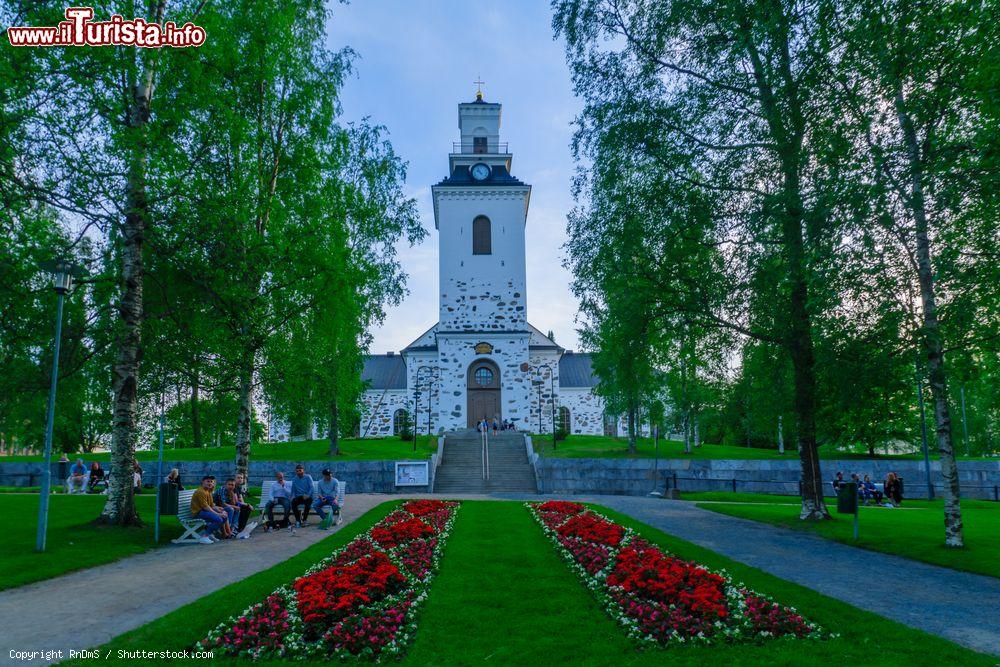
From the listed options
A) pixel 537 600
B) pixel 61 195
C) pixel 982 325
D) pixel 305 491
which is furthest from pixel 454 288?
pixel 537 600

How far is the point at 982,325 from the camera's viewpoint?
40.6 feet

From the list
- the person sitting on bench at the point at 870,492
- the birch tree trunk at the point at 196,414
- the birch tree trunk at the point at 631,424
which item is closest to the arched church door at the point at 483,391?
the birch tree trunk at the point at 631,424

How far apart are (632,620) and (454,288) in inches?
1370

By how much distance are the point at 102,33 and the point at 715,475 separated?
90.3ft

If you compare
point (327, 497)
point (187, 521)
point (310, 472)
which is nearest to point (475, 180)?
point (310, 472)

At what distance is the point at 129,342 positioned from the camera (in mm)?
13945

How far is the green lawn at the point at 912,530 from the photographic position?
38.8 feet

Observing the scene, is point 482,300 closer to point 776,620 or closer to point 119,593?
point 119,593

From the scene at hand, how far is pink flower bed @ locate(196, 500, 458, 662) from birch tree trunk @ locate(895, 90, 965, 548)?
1008cm

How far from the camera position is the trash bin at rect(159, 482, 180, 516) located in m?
13.1

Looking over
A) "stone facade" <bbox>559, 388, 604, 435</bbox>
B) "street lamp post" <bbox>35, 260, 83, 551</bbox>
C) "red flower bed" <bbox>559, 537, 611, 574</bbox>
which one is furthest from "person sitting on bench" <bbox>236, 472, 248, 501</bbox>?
"stone facade" <bbox>559, 388, 604, 435</bbox>

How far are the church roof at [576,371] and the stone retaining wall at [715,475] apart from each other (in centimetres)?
1958

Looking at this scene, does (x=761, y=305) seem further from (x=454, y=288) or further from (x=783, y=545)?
(x=454, y=288)

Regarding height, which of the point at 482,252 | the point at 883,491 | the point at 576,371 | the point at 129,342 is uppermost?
the point at 482,252
